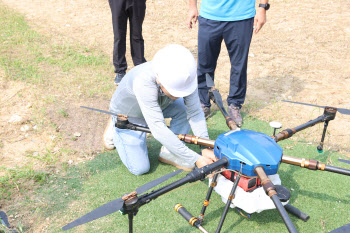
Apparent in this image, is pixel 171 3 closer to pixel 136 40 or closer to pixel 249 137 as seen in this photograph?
pixel 136 40

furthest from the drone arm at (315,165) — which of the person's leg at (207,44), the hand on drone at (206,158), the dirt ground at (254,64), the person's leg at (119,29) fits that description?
the person's leg at (119,29)

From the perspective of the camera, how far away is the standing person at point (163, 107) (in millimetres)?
2582

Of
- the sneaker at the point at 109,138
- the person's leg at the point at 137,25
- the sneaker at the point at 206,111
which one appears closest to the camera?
the sneaker at the point at 109,138

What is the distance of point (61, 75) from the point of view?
5496 mm

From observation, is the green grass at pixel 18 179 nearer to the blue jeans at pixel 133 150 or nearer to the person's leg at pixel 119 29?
the blue jeans at pixel 133 150

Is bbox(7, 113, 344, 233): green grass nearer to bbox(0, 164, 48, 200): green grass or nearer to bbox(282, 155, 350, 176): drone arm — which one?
bbox(0, 164, 48, 200): green grass

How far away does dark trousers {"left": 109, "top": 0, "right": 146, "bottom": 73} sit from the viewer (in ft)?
15.7

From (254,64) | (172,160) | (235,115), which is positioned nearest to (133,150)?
(172,160)

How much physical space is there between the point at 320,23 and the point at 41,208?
23.3 feet

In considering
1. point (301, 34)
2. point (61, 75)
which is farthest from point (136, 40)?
point (301, 34)

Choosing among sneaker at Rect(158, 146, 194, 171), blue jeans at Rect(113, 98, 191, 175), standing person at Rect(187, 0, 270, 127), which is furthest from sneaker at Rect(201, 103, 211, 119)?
blue jeans at Rect(113, 98, 191, 175)

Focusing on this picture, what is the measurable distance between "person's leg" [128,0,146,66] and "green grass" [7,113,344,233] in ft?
6.49

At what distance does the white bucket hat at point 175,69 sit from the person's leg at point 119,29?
95.0 inches

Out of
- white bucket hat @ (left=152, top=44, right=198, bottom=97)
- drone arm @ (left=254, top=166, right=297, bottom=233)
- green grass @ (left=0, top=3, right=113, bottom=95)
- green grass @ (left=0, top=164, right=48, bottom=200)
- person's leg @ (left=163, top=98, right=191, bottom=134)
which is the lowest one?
green grass @ (left=0, top=164, right=48, bottom=200)
